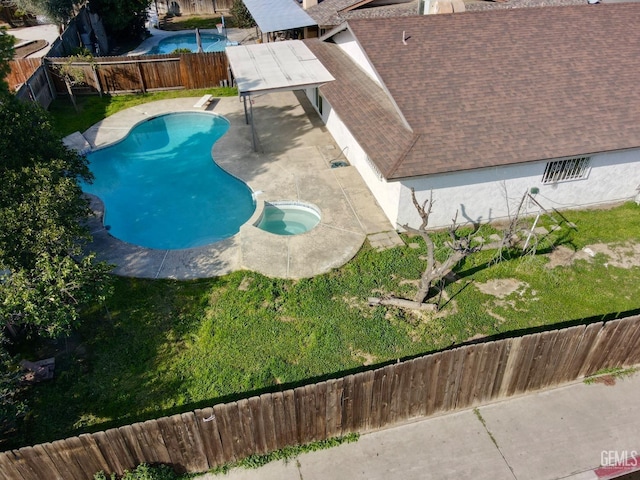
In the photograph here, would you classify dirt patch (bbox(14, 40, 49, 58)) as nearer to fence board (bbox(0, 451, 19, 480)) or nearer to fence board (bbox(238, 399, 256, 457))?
fence board (bbox(0, 451, 19, 480))

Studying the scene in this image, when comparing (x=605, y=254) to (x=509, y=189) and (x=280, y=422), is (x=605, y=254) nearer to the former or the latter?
(x=509, y=189)

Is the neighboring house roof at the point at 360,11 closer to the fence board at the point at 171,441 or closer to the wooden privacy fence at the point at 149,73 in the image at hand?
the wooden privacy fence at the point at 149,73

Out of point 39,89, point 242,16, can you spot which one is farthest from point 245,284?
point 242,16

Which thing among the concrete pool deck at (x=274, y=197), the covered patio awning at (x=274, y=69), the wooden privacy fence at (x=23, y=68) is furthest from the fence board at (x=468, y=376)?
the wooden privacy fence at (x=23, y=68)

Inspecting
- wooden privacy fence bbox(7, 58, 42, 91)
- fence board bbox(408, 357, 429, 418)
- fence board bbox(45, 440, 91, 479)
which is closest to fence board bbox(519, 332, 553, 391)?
fence board bbox(408, 357, 429, 418)

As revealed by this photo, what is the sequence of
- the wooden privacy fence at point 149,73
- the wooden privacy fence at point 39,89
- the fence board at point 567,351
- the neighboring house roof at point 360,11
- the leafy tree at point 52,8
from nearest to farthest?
the fence board at point 567,351
the wooden privacy fence at point 39,89
the neighboring house roof at point 360,11
the wooden privacy fence at point 149,73
the leafy tree at point 52,8
